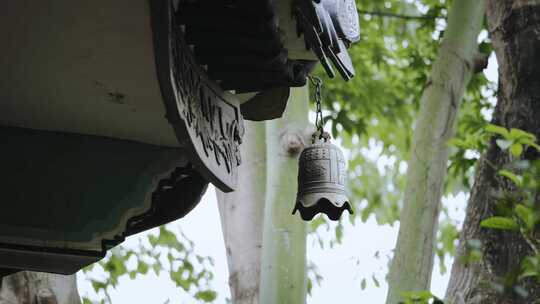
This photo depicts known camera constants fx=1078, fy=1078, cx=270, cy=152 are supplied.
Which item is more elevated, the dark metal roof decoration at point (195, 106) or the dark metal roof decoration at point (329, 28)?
the dark metal roof decoration at point (329, 28)

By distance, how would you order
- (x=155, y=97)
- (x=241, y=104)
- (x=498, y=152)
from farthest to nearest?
(x=498, y=152) < (x=241, y=104) < (x=155, y=97)

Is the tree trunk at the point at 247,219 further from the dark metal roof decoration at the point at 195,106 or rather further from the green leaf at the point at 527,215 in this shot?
the green leaf at the point at 527,215

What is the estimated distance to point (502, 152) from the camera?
17.8ft

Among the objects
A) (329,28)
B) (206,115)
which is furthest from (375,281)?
(206,115)

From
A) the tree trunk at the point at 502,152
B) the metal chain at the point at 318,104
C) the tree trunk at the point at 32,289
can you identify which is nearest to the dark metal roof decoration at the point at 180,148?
the metal chain at the point at 318,104

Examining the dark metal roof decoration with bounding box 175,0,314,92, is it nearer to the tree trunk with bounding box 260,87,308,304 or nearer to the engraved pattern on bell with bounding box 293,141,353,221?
the engraved pattern on bell with bounding box 293,141,353,221

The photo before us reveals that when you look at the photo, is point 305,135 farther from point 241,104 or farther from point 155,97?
point 155,97

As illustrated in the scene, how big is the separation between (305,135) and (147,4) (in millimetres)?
2969

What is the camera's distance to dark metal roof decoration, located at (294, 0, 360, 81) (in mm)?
3486

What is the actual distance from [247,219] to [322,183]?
6.95 ft

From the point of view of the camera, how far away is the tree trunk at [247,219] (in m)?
6.05

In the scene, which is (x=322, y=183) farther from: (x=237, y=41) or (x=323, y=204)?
(x=237, y=41)

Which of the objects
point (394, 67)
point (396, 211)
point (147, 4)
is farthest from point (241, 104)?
point (396, 211)

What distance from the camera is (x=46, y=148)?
3.86 meters
